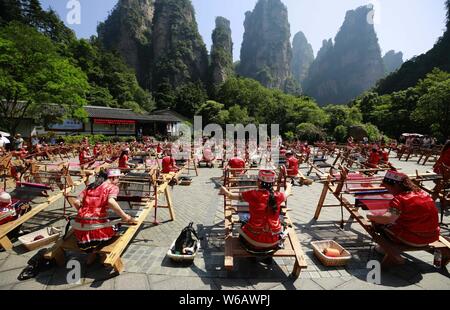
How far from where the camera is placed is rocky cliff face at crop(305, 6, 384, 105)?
111312 mm

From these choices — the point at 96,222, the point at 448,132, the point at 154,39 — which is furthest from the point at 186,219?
the point at 154,39

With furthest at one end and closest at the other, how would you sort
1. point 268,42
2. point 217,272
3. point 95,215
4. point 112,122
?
point 268,42 → point 112,122 → point 217,272 → point 95,215

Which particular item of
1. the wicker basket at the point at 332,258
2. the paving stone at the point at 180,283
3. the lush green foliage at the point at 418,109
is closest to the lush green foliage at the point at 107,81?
the lush green foliage at the point at 418,109

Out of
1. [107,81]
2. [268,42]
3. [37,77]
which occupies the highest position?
[268,42]

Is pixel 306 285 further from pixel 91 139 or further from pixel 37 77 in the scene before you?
pixel 91 139

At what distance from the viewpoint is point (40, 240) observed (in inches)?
175

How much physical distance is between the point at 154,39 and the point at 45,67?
6888cm

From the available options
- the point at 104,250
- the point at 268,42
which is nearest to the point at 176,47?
the point at 268,42

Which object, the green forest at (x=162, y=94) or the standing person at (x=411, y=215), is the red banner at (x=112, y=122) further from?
the standing person at (x=411, y=215)

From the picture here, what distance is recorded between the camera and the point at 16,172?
7500 millimetres

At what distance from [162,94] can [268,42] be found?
6720 cm

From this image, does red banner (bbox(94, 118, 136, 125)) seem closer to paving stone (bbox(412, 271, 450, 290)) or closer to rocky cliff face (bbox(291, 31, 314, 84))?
paving stone (bbox(412, 271, 450, 290))
